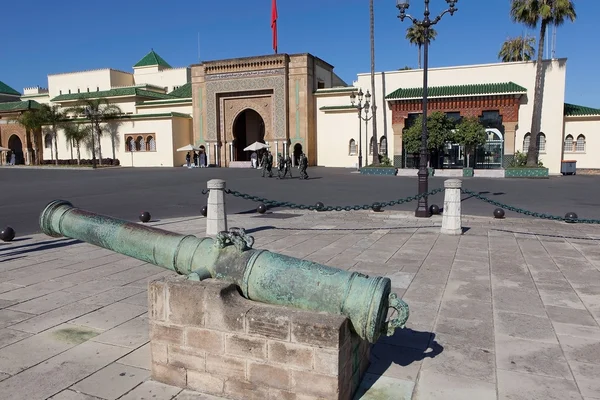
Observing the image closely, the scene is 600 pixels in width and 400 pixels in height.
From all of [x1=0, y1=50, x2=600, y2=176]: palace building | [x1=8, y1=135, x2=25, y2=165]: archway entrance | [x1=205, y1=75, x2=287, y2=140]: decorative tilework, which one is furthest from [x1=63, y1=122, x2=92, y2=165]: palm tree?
[x1=205, y1=75, x2=287, y2=140]: decorative tilework

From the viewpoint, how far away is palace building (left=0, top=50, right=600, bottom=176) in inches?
1121

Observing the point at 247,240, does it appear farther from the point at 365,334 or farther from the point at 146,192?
the point at 146,192

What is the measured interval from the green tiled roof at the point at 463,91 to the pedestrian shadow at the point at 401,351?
2747 centimetres

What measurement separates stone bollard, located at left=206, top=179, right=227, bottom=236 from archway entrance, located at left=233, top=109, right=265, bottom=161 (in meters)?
32.6

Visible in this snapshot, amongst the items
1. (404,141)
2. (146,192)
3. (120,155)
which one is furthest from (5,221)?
(120,155)

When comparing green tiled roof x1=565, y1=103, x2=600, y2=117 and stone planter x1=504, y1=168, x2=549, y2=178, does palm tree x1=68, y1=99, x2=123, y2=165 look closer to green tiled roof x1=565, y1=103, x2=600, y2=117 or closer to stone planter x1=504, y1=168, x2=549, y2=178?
stone planter x1=504, y1=168, x2=549, y2=178

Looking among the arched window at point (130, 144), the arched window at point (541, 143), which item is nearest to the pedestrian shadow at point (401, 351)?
the arched window at point (541, 143)

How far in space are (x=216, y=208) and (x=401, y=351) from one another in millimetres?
5080

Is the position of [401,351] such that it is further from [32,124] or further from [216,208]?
[32,124]

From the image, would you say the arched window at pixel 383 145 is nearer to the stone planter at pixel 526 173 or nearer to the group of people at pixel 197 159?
the stone planter at pixel 526 173

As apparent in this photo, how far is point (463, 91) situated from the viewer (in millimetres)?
28703

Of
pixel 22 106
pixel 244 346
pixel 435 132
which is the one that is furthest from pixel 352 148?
pixel 22 106

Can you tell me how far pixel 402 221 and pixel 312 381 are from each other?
307 inches

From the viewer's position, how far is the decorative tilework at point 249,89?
34.7m
